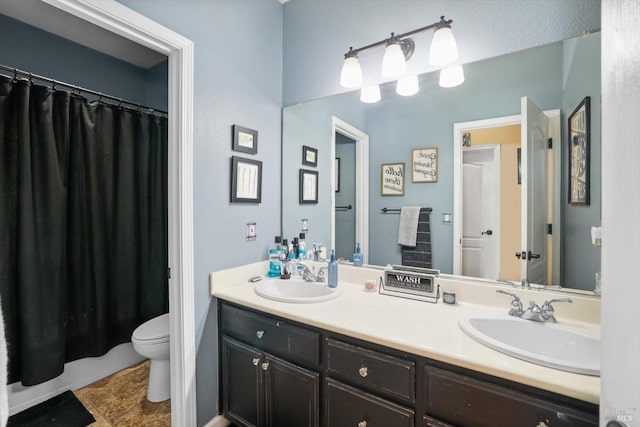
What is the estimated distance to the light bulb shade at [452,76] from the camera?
1.41 metres

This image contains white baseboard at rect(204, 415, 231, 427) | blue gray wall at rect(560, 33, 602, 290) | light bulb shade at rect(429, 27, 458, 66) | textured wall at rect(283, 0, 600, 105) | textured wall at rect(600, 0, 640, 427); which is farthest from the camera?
white baseboard at rect(204, 415, 231, 427)

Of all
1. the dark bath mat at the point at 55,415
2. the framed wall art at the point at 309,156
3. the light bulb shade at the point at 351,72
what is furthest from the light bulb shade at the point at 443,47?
the dark bath mat at the point at 55,415

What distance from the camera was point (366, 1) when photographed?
163cm

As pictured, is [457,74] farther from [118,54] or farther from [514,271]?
[118,54]

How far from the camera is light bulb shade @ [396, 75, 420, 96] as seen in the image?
60.4 inches

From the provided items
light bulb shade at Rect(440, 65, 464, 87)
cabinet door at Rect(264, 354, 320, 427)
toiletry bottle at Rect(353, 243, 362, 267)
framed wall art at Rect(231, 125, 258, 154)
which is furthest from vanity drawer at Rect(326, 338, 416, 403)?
light bulb shade at Rect(440, 65, 464, 87)

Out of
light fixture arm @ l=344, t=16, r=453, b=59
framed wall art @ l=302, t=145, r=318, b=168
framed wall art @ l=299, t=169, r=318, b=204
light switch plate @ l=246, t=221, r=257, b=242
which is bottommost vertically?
light switch plate @ l=246, t=221, r=257, b=242

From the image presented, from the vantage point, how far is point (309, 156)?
2.01m

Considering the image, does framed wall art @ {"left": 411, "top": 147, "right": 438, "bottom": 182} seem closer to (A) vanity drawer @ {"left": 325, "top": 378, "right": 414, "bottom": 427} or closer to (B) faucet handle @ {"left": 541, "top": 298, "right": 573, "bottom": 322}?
(B) faucet handle @ {"left": 541, "top": 298, "right": 573, "bottom": 322}

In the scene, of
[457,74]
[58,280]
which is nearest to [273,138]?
[457,74]

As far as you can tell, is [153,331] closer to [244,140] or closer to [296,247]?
[296,247]

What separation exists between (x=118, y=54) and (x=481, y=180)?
288 centimetres

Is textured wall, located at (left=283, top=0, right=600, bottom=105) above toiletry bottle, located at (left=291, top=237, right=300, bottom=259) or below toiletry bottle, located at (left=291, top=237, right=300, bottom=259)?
above

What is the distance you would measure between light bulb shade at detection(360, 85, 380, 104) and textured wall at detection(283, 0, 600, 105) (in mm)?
49
